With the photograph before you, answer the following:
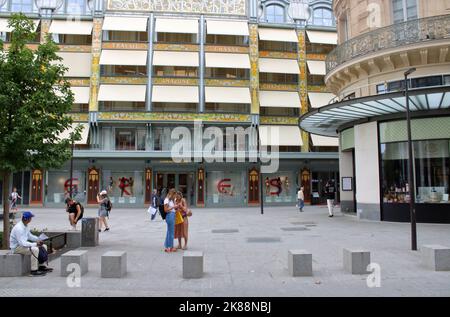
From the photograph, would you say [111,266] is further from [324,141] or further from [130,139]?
[324,141]

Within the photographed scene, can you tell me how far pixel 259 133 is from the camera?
1353 inches

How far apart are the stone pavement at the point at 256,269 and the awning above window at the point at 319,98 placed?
2105 centimetres

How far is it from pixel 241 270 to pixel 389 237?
667 cm

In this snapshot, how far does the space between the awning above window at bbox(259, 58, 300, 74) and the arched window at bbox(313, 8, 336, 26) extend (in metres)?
5.36

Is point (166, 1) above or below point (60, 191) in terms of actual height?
above

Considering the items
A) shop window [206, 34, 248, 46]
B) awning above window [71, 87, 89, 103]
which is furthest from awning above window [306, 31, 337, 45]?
awning above window [71, 87, 89, 103]

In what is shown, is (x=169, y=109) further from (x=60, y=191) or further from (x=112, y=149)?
(x=60, y=191)

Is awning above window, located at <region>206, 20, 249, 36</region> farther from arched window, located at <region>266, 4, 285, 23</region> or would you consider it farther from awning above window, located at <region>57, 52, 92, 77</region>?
awning above window, located at <region>57, 52, 92, 77</region>

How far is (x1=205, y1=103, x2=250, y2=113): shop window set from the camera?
1368 inches

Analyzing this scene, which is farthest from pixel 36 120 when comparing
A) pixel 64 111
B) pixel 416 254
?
pixel 416 254

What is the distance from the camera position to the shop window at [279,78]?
36.1 meters

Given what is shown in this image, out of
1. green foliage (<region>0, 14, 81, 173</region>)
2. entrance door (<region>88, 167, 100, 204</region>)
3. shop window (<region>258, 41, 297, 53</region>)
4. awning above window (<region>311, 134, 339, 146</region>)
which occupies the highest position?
shop window (<region>258, 41, 297, 53</region>)

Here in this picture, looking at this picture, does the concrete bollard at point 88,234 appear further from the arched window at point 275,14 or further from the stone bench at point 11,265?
the arched window at point 275,14

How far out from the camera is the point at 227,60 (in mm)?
34031
